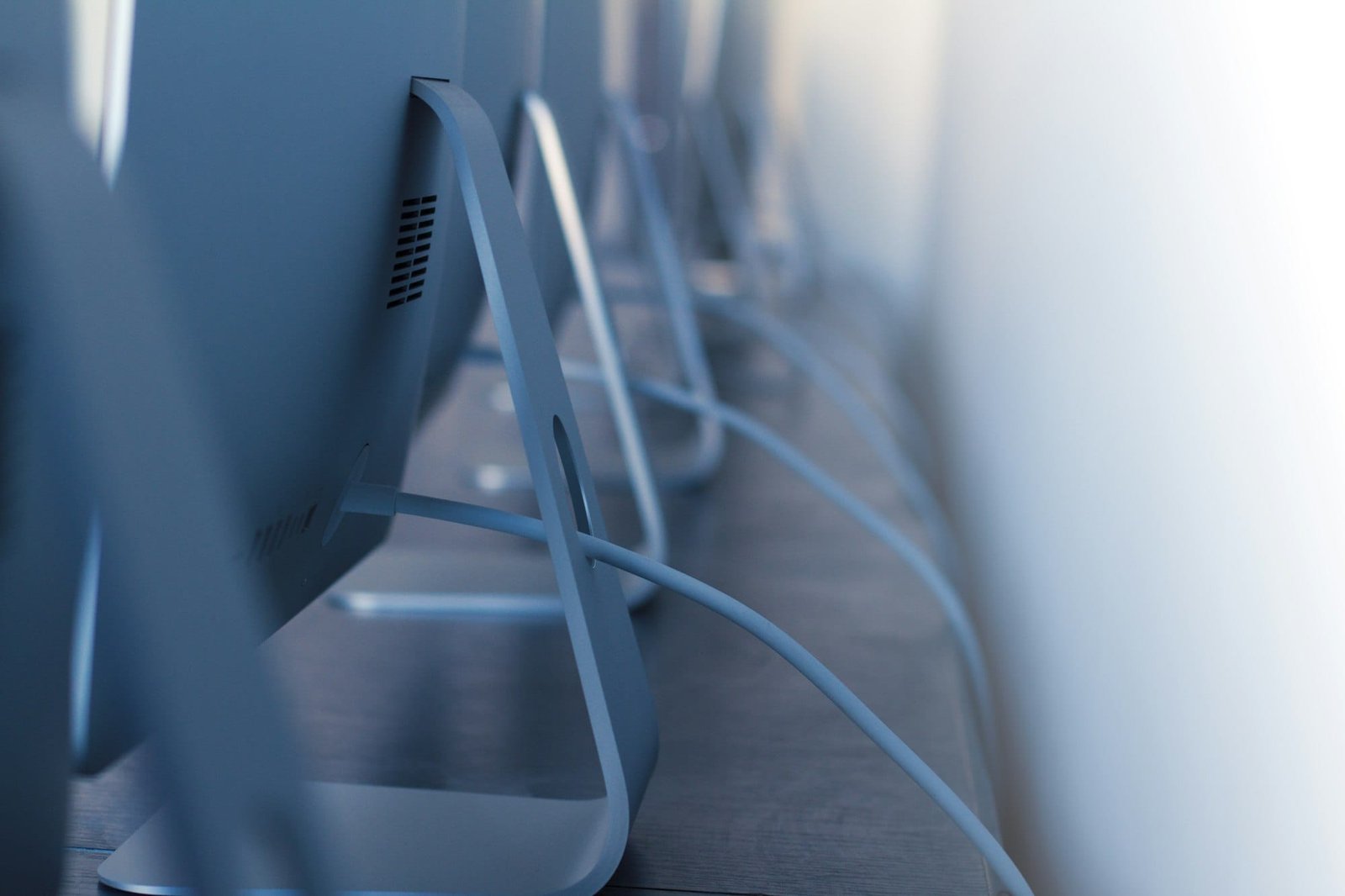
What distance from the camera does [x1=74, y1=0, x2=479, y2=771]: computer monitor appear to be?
0.33 meters

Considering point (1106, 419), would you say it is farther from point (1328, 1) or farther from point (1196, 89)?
point (1328, 1)

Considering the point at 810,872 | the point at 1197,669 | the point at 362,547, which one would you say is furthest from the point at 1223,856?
the point at 362,547

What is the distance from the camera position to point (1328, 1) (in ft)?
1.55

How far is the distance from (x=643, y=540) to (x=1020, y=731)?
17.7 inches

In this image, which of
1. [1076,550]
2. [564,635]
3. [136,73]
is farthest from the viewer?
[1076,550]

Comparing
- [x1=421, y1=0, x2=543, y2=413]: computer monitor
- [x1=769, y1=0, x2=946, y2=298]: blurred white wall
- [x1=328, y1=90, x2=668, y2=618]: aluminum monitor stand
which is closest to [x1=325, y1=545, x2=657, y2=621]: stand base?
[x1=328, y1=90, x2=668, y2=618]: aluminum monitor stand

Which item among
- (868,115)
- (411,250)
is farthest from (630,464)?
(868,115)

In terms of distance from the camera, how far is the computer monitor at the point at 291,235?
13.0 inches

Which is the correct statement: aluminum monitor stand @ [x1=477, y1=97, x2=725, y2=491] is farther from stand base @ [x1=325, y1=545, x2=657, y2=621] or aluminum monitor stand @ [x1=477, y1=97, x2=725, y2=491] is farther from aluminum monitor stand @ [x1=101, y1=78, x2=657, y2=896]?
aluminum monitor stand @ [x1=101, y1=78, x2=657, y2=896]

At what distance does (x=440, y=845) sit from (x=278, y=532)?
156 millimetres

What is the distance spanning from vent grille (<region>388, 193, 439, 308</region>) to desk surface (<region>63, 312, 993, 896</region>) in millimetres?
230

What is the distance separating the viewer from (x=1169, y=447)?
26.9 inches

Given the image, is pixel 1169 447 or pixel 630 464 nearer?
pixel 1169 447

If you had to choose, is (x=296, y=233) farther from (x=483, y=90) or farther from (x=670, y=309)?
(x=670, y=309)
